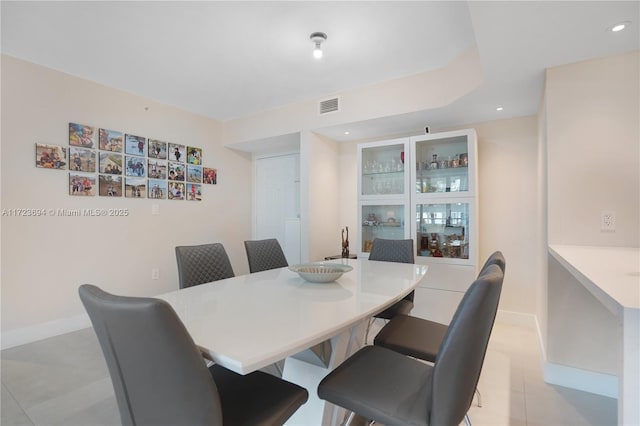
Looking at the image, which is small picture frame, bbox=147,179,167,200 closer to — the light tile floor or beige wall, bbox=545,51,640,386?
the light tile floor

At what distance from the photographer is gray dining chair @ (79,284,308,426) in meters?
0.77

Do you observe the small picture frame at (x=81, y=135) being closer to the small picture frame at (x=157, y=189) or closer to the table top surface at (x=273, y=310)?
the small picture frame at (x=157, y=189)

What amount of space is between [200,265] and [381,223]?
7.35 ft

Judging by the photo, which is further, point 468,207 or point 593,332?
point 468,207

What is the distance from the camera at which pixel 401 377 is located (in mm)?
1174

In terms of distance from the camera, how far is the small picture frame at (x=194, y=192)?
3992 millimetres

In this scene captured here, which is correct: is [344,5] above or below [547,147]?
above

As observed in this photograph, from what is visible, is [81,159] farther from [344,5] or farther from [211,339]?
[211,339]

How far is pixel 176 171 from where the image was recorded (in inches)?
152

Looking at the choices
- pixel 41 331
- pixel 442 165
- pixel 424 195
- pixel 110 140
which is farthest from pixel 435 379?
pixel 110 140

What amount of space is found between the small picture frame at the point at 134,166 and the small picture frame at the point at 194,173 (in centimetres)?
56

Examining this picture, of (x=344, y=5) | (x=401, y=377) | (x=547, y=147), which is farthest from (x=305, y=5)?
(x=401, y=377)

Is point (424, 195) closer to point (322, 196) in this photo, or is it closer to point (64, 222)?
point (322, 196)

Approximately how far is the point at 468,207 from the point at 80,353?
3.63 meters
